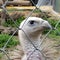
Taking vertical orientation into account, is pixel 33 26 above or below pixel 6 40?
below

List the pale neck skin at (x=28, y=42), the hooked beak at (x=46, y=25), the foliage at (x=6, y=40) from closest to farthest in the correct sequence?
the hooked beak at (x=46, y=25) < the pale neck skin at (x=28, y=42) < the foliage at (x=6, y=40)

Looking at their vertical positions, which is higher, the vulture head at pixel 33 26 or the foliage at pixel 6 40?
the foliage at pixel 6 40

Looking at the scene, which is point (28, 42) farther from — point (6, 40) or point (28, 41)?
point (6, 40)

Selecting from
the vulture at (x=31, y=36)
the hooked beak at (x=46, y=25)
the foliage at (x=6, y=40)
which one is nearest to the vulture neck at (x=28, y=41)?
the vulture at (x=31, y=36)

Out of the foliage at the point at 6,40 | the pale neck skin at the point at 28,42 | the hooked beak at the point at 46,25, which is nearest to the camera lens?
the hooked beak at the point at 46,25

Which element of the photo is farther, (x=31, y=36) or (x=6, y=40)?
(x=6, y=40)

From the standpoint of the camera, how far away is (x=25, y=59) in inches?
58.0

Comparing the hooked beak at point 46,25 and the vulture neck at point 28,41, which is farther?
the vulture neck at point 28,41

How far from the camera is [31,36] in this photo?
150 centimetres

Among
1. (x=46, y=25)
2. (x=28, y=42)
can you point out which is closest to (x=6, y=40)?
(x=28, y=42)

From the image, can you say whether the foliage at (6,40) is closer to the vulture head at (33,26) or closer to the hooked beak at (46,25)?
the vulture head at (33,26)

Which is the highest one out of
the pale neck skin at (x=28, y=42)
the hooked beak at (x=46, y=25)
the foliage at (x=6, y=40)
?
the foliage at (x=6, y=40)

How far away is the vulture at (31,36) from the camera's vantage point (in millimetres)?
1444

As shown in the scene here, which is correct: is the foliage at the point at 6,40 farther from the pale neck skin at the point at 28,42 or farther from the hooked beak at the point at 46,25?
the hooked beak at the point at 46,25
